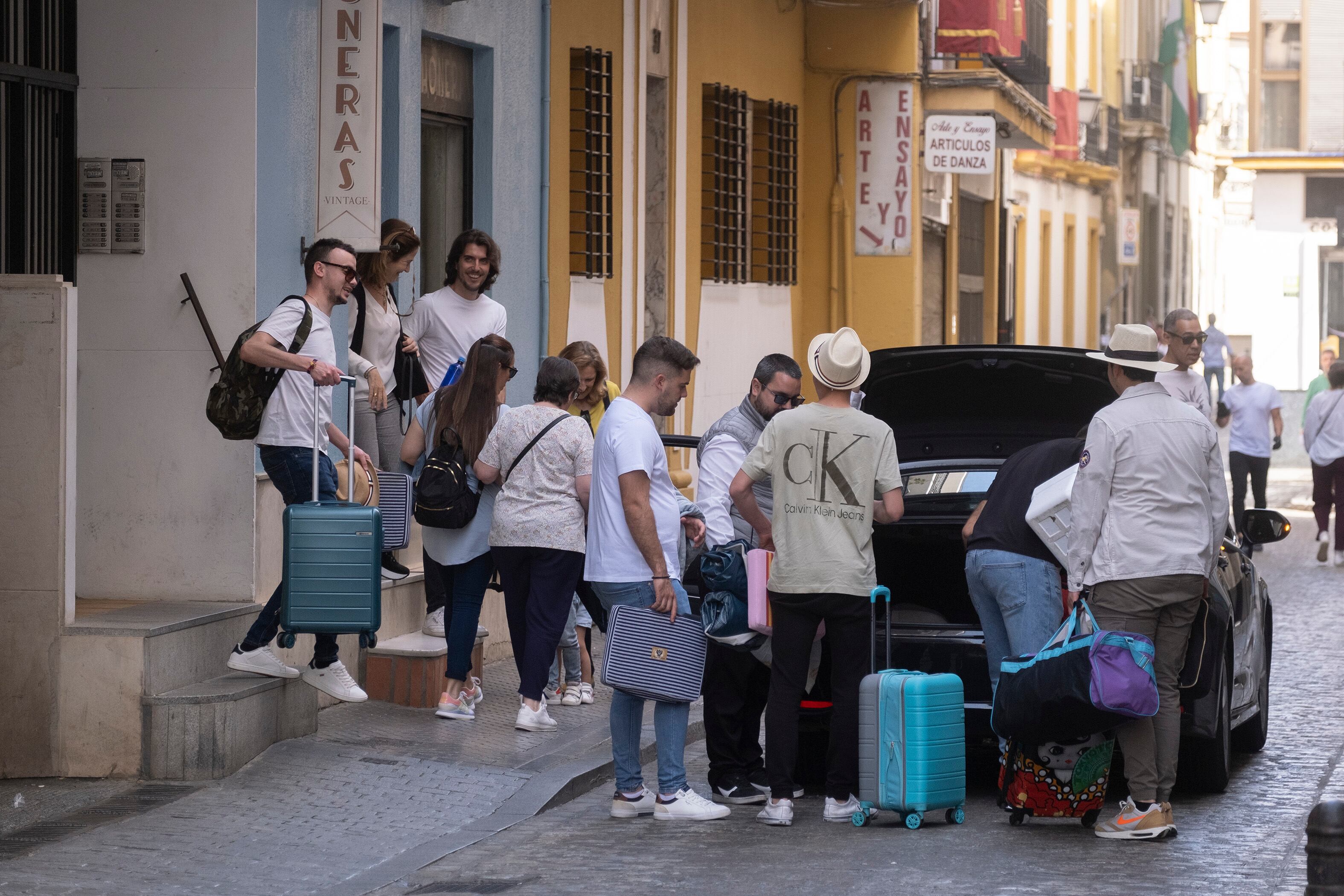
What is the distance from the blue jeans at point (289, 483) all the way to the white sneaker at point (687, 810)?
177 centimetres

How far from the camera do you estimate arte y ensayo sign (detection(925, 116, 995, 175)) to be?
2117 centimetres

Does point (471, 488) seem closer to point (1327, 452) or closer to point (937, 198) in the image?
point (1327, 452)

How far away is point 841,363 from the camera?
25.7 ft

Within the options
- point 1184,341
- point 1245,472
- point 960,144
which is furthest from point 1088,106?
point 1184,341

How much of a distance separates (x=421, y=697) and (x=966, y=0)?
1332 centimetres

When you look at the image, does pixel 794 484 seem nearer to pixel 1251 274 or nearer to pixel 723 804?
pixel 723 804

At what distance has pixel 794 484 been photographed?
7711mm

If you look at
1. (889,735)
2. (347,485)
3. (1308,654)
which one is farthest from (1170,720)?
(1308,654)

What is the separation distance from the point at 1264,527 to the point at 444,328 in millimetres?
4187

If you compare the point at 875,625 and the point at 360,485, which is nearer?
the point at 875,625

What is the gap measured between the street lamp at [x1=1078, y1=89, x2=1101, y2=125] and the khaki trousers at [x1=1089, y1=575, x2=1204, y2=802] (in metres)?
27.0

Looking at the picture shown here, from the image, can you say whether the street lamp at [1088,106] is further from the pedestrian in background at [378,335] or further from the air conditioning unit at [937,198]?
the pedestrian in background at [378,335]

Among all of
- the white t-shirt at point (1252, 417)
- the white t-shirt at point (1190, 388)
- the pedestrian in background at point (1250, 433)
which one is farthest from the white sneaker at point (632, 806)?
the white t-shirt at point (1252, 417)

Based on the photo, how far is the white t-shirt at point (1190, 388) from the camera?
1240cm
